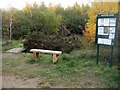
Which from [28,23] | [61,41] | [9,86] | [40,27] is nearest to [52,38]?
[61,41]

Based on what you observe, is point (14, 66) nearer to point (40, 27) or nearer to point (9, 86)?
point (9, 86)

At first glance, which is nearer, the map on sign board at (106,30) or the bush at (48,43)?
the map on sign board at (106,30)

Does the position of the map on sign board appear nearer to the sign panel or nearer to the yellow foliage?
the sign panel

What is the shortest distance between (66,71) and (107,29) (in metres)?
1.58

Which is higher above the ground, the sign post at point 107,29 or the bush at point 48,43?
the sign post at point 107,29

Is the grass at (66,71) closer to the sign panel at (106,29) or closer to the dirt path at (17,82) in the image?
the dirt path at (17,82)

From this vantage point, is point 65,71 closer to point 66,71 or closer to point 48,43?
point 66,71

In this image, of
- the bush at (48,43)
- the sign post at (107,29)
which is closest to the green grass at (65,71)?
the sign post at (107,29)

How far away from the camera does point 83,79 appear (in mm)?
5680

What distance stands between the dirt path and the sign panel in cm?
219

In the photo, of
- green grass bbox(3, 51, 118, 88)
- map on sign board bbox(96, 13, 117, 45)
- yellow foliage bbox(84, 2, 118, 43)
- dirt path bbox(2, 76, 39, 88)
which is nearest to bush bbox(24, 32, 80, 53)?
yellow foliage bbox(84, 2, 118, 43)

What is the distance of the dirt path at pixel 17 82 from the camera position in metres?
5.25

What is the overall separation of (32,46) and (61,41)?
3.66 ft

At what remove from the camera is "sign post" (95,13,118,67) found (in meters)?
6.45
